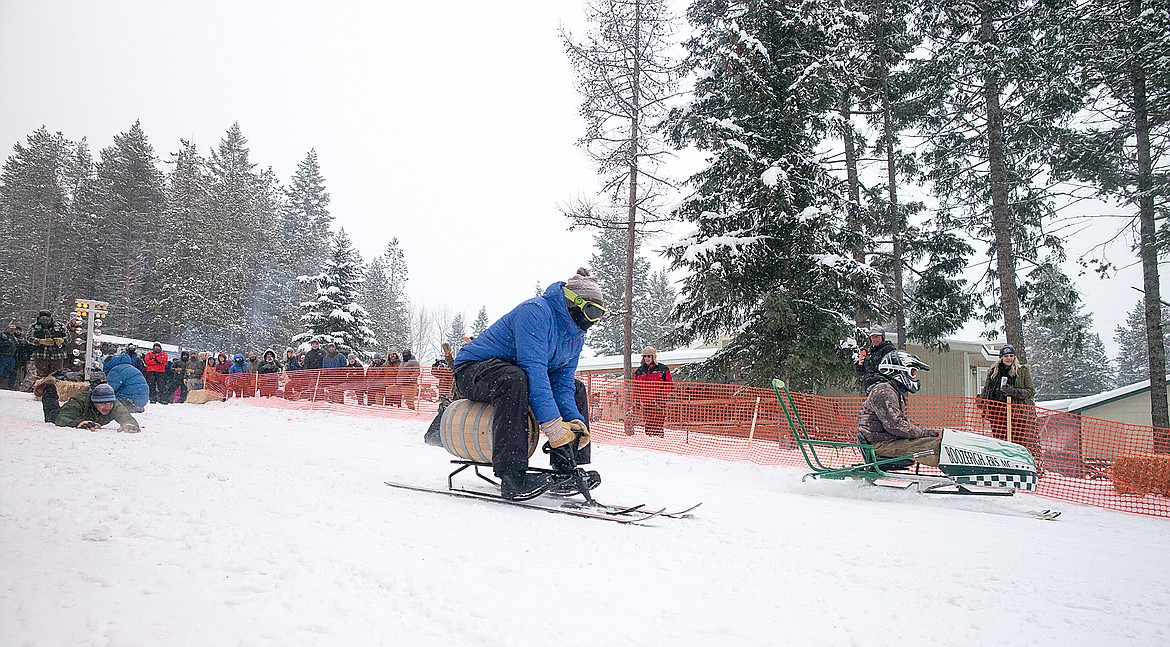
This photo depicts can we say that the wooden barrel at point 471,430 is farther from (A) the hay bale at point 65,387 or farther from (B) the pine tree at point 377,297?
(B) the pine tree at point 377,297

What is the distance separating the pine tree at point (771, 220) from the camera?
1331 cm

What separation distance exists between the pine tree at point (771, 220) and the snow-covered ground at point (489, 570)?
813cm

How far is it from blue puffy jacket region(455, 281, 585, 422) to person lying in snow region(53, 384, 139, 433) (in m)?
5.61

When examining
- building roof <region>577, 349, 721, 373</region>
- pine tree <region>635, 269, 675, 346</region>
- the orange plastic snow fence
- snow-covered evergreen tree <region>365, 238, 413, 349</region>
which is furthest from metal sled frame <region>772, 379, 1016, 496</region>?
snow-covered evergreen tree <region>365, 238, 413, 349</region>

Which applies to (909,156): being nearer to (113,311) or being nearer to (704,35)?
(704,35)

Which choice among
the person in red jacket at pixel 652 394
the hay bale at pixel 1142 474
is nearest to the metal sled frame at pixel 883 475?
the hay bale at pixel 1142 474

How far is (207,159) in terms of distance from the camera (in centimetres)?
5038

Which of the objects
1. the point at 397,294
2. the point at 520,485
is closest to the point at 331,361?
the point at 520,485

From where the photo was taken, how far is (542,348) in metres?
4.48

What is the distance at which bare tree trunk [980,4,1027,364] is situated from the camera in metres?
15.3

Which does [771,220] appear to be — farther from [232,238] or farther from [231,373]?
[232,238]

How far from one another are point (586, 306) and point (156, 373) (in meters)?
16.1

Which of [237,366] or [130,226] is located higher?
[130,226]

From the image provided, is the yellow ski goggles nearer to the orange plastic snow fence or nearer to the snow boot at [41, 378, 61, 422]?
the orange plastic snow fence
